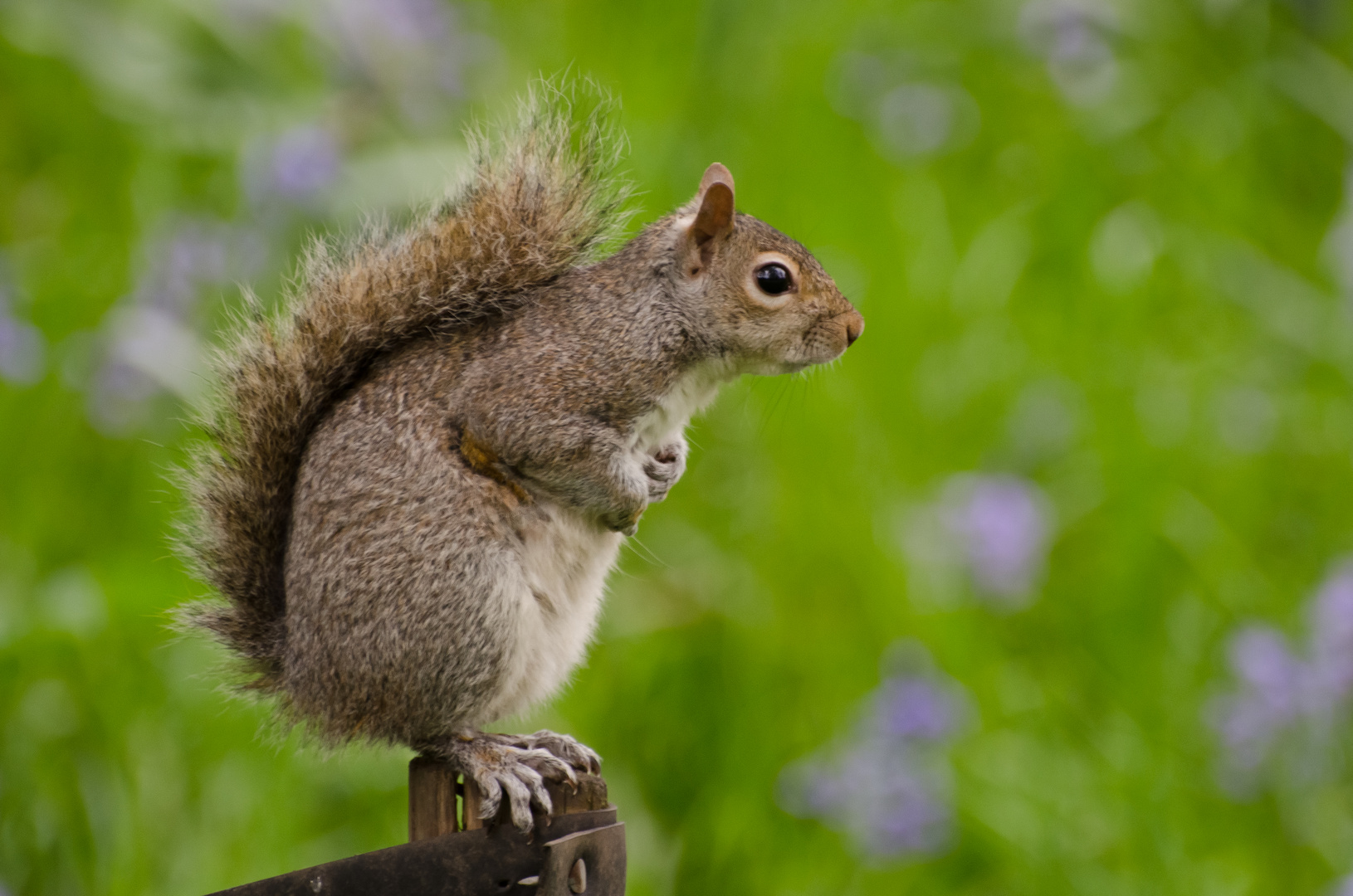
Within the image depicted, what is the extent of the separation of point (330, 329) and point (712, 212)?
1.15ft

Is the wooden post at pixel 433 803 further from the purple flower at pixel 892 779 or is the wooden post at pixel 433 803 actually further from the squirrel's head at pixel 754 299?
the purple flower at pixel 892 779

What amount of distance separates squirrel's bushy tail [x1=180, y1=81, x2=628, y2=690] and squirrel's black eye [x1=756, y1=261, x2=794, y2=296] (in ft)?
0.63

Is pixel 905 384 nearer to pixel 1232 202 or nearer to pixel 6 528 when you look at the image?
pixel 1232 202

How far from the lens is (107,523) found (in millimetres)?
2133

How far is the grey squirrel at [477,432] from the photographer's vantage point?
43.9 inches

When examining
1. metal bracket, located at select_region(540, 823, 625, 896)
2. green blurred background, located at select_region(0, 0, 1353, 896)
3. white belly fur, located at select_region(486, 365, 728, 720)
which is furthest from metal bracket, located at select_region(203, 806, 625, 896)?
green blurred background, located at select_region(0, 0, 1353, 896)

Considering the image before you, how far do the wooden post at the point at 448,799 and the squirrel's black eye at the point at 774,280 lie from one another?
0.45 meters

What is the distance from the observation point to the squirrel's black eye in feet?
4.03

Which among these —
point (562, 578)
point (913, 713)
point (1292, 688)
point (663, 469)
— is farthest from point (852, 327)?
point (1292, 688)

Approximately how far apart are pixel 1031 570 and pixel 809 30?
111 cm

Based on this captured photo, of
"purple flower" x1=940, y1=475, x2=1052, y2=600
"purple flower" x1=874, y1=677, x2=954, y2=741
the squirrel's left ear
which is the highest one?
"purple flower" x1=940, y1=475, x2=1052, y2=600

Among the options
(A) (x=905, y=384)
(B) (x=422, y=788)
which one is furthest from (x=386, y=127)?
(B) (x=422, y=788)

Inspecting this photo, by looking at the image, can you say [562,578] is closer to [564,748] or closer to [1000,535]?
[564,748]

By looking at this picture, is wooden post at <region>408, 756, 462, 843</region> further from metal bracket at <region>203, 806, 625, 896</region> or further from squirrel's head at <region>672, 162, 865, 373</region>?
squirrel's head at <region>672, 162, 865, 373</region>
